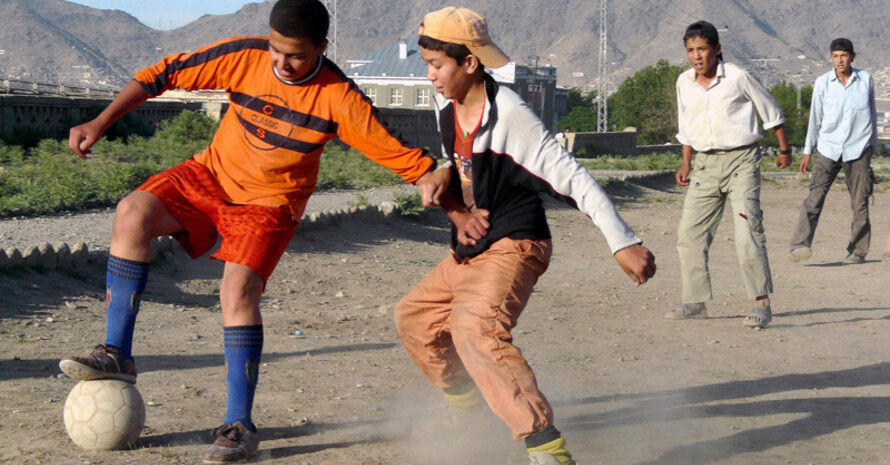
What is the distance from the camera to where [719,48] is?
24.6ft

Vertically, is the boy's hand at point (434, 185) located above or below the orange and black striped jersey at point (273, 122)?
below

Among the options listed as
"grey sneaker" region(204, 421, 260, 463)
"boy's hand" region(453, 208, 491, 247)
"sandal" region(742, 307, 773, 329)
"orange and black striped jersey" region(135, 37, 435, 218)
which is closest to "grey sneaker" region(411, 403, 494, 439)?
"grey sneaker" region(204, 421, 260, 463)

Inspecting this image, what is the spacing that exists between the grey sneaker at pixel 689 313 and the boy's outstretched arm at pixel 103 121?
4.57 m

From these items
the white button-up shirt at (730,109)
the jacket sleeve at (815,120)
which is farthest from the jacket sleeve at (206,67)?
the jacket sleeve at (815,120)

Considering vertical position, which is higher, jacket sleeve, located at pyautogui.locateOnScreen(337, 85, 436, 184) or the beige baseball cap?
the beige baseball cap

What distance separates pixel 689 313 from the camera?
7742mm

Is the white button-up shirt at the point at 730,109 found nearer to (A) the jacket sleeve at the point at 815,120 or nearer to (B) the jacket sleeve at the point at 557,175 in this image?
(A) the jacket sleeve at the point at 815,120

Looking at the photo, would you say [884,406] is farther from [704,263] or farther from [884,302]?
[884,302]

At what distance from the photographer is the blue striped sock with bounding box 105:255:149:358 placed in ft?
14.0

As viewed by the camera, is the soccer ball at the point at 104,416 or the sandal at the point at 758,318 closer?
the soccer ball at the point at 104,416

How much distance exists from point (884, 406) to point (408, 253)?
6.38 meters

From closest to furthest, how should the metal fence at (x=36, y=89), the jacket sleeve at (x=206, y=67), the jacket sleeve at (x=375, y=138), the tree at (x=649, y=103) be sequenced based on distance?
the jacket sleeve at (x=375, y=138) → the jacket sleeve at (x=206, y=67) → the metal fence at (x=36, y=89) → the tree at (x=649, y=103)

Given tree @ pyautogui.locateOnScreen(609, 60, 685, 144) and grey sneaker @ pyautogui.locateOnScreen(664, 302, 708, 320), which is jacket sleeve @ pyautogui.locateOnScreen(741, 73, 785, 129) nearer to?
grey sneaker @ pyautogui.locateOnScreen(664, 302, 708, 320)

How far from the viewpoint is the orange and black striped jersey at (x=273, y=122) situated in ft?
13.9
